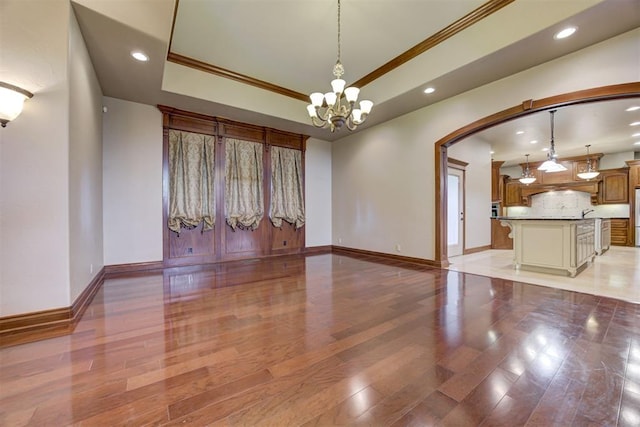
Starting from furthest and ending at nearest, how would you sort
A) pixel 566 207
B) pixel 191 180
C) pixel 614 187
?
1. pixel 566 207
2. pixel 614 187
3. pixel 191 180

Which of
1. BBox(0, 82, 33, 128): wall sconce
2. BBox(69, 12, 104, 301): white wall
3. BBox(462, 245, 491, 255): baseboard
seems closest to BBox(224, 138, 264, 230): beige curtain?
BBox(69, 12, 104, 301): white wall

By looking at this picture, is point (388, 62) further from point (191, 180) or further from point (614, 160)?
point (614, 160)

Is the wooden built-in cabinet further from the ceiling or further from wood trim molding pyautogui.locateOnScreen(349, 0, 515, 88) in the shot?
wood trim molding pyautogui.locateOnScreen(349, 0, 515, 88)

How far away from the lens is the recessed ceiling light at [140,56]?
10.5 feet

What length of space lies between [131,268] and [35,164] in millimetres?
2757

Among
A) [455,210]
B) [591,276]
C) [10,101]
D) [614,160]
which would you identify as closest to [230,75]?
[10,101]

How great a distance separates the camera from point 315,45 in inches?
152

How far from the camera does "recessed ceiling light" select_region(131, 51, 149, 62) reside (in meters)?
3.19

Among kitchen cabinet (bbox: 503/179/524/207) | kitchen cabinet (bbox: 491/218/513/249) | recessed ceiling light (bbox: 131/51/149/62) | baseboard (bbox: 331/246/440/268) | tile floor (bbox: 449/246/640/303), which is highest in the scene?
recessed ceiling light (bbox: 131/51/149/62)

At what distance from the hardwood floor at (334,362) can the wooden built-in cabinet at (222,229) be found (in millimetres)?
1893

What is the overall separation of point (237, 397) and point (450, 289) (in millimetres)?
3057

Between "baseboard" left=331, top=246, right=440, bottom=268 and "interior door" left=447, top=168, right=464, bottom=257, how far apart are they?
1811 millimetres

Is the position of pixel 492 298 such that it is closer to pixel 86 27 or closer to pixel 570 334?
pixel 570 334

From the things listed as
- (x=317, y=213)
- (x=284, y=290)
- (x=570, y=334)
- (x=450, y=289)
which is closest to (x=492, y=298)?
(x=450, y=289)
